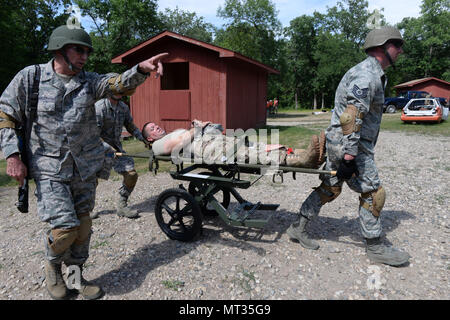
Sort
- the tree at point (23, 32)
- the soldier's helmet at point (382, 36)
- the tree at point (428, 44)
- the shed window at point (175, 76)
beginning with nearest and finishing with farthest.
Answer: the soldier's helmet at point (382, 36)
the shed window at point (175, 76)
the tree at point (23, 32)
the tree at point (428, 44)

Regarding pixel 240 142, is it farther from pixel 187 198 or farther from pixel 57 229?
pixel 57 229

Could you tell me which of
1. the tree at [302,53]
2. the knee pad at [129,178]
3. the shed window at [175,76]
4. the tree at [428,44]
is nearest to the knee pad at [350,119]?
the knee pad at [129,178]

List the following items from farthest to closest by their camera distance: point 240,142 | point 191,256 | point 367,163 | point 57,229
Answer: point 240,142 < point 191,256 < point 367,163 < point 57,229

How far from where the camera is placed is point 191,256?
3805 mm

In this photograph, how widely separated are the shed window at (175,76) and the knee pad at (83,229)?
38.5ft

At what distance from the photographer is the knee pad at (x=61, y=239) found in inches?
112

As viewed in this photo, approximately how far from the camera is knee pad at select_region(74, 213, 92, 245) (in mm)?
3078

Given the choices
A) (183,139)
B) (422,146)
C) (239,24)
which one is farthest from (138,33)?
(183,139)

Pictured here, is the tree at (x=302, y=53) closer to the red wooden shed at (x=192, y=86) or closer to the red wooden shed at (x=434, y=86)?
the red wooden shed at (x=434, y=86)

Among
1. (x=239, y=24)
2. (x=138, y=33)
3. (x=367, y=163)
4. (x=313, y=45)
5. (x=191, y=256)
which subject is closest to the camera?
(x=367, y=163)

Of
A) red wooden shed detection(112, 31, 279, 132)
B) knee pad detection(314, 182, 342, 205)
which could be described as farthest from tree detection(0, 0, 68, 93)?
knee pad detection(314, 182, 342, 205)

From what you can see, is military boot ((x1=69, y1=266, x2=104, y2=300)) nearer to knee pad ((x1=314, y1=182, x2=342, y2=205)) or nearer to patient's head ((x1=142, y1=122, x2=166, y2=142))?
patient's head ((x1=142, y1=122, x2=166, y2=142))

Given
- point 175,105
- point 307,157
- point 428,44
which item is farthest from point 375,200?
point 428,44

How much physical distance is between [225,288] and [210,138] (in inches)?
72.8
